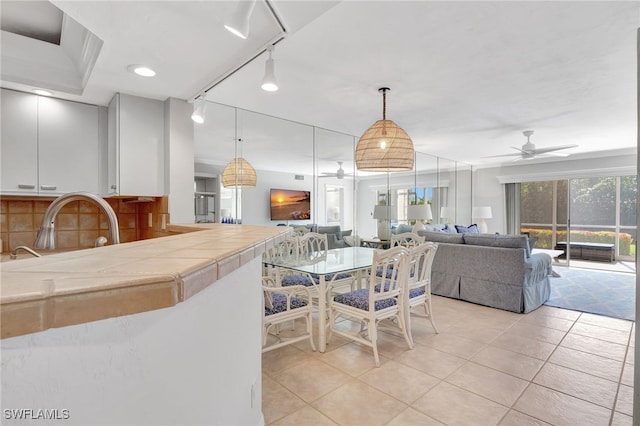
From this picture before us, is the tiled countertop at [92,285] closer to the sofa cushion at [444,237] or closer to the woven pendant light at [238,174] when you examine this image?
the woven pendant light at [238,174]

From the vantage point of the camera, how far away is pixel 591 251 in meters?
7.09

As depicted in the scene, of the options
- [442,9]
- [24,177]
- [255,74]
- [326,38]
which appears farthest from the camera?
[255,74]

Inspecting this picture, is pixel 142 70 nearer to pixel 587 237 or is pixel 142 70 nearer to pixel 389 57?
pixel 389 57

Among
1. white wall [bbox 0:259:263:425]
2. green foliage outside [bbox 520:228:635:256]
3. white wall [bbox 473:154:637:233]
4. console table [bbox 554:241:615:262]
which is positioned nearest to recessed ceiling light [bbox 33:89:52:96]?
white wall [bbox 0:259:263:425]

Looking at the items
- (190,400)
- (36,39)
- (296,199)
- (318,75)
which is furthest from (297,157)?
(190,400)

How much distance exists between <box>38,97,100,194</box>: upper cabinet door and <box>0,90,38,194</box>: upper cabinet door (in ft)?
0.14

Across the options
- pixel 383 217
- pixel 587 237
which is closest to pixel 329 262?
pixel 383 217

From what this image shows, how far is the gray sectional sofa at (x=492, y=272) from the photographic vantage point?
12.0 feet

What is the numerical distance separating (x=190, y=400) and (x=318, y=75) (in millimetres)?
2463

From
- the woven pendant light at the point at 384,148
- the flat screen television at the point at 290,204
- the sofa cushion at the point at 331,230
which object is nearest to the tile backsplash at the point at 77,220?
the flat screen television at the point at 290,204

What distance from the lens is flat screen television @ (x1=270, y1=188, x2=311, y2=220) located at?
168 inches

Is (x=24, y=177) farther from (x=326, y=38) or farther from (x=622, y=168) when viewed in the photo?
(x=622, y=168)

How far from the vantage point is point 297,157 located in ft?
15.1

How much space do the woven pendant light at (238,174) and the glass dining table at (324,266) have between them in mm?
1083
